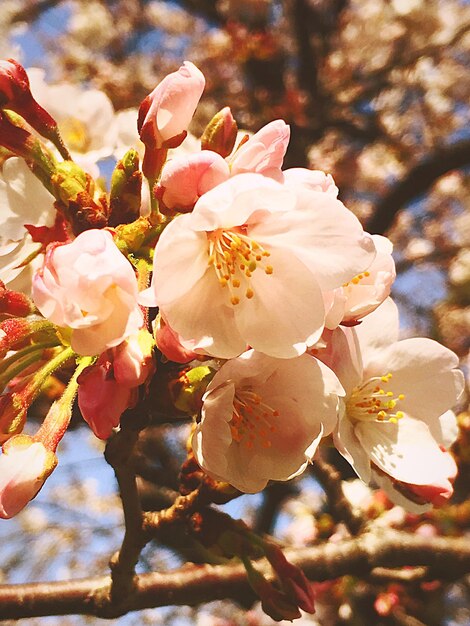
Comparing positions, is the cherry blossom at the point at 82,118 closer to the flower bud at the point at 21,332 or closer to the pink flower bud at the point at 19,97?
the pink flower bud at the point at 19,97

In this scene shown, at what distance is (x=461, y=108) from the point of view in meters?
7.62

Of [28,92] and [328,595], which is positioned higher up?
[28,92]

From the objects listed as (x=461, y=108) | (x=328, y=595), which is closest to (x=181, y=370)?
(x=328, y=595)

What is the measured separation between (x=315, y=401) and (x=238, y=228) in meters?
0.25

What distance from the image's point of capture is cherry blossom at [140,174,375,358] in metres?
0.71

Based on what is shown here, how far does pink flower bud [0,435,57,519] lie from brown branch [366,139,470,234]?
2996 millimetres

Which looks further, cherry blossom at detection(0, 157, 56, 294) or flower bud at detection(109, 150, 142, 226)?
cherry blossom at detection(0, 157, 56, 294)

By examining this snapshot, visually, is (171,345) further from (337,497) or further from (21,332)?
(337,497)

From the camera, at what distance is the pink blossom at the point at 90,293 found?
64 centimetres

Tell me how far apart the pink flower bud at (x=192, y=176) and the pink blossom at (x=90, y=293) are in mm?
114

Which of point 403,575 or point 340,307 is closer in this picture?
point 340,307

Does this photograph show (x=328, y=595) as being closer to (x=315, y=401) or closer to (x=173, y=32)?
(x=315, y=401)

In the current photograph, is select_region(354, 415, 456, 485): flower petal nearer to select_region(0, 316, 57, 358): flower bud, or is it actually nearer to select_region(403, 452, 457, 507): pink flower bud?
select_region(403, 452, 457, 507): pink flower bud

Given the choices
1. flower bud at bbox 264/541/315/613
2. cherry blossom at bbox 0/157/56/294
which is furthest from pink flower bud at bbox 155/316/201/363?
flower bud at bbox 264/541/315/613
